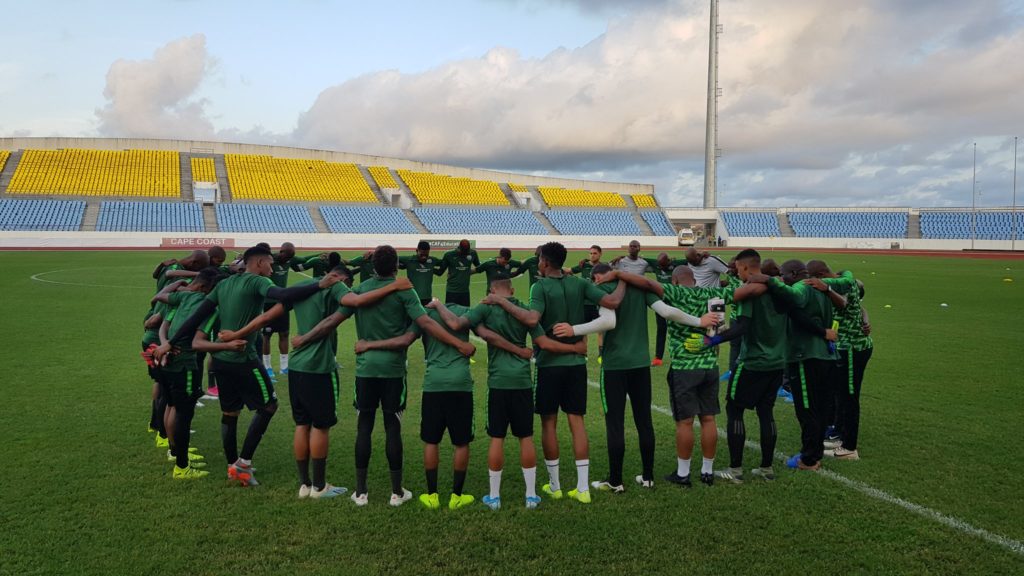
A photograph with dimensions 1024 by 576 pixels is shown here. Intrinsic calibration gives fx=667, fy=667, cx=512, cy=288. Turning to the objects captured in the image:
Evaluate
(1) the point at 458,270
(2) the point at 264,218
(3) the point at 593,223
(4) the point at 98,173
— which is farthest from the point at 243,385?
(4) the point at 98,173

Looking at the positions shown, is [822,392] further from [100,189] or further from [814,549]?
[100,189]

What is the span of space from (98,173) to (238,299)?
2700 inches

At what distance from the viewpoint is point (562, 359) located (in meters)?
5.48

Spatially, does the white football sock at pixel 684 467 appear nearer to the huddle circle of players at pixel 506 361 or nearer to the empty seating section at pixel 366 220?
the huddle circle of players at pixel 506 361

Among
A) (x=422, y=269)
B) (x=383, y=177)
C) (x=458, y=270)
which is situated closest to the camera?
(x=422, y=269)

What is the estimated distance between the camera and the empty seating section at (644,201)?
8134cm

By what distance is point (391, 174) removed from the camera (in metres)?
74.4

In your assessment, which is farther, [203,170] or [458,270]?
[203,170]

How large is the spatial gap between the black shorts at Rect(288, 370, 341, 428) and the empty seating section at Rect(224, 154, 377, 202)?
61.9m

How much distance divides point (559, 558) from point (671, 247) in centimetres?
6555

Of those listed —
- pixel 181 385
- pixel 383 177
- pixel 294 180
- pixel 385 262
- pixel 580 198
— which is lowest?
pixel 181 385

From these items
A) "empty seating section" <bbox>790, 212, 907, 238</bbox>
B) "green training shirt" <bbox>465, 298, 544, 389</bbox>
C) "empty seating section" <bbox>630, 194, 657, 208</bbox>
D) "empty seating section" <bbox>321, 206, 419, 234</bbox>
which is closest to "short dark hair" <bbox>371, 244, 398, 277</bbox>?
"green training shirt" <bbox>465, 298, 544, 389</bbox>

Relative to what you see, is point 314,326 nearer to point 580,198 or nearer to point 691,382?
point 691,382

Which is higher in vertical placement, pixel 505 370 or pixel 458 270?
pixel 458 270
